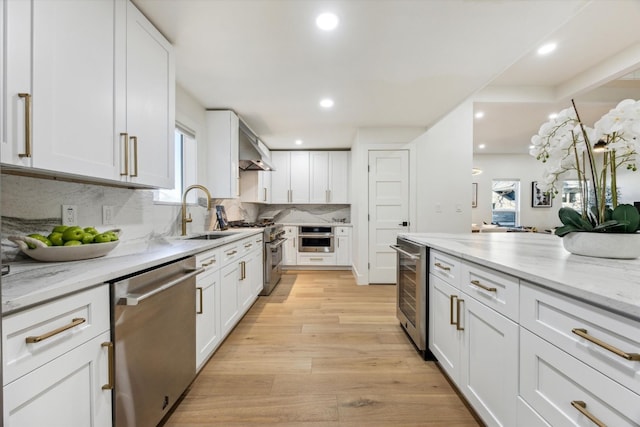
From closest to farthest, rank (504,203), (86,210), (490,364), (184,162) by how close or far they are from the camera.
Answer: (490,364), (86,210), (184,162), (504,203)

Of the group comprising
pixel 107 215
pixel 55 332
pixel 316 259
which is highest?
pixel 107 215

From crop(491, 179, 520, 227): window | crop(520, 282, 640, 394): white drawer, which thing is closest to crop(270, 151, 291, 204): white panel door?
crop(520, 282, 640, 394): white drawer

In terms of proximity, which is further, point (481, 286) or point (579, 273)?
point (481, 286)

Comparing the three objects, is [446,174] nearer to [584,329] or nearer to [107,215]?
[584,329]

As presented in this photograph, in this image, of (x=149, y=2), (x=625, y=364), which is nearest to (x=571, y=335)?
(x=625, y=364)

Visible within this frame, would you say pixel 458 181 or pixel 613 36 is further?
pixel 458 181

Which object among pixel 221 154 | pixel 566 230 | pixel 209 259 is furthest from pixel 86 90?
pixel 566 230

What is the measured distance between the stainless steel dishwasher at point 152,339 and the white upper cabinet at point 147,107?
0.66m

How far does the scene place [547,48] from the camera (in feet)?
8.49

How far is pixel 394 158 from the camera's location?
4059 millimetres

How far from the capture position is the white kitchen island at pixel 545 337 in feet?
2.30

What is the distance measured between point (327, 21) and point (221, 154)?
1.93 m

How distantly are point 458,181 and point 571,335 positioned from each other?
340 centimetres

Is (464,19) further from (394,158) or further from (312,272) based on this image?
(312,272)
